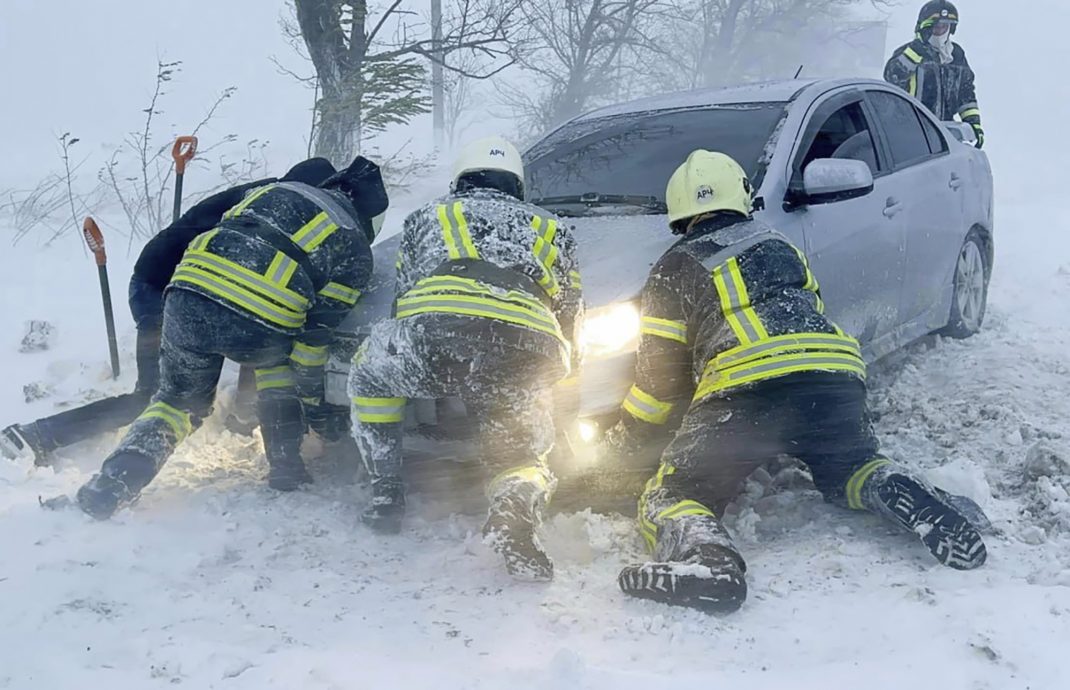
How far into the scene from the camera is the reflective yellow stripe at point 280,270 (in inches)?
145

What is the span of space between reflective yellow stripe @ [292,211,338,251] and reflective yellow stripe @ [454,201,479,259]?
73 cm

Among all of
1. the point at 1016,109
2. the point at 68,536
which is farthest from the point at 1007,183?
the point at 68,536

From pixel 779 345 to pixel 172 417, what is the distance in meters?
2.45

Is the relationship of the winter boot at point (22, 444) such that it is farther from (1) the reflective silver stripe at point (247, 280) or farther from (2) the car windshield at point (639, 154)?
(2) the car windshield at point (639, 154)

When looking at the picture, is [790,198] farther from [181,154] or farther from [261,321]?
[181,154]

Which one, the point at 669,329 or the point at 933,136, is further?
the point at 933,136

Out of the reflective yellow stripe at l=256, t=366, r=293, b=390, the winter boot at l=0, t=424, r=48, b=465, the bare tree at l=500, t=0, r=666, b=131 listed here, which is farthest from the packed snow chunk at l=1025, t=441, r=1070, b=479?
the bare tree at l=500, t=0, r=666, b=131

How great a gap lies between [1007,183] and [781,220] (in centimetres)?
2151

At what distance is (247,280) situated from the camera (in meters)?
3.64

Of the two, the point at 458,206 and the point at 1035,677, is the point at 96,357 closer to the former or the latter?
the point at 458,206

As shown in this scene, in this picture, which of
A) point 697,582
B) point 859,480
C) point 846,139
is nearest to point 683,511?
point 697,582

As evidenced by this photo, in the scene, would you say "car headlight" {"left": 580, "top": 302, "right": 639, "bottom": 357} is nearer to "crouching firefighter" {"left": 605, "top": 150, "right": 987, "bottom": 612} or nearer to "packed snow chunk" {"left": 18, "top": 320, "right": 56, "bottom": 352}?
"crouching firefighter" {"left": 605, "top": 150, "right": 987, "bottom": 612}

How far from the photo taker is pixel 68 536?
3.27 meters

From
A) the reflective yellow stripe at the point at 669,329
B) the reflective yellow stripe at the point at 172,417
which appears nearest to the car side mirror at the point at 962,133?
the reflective yellow stripe at the point at 669,329
